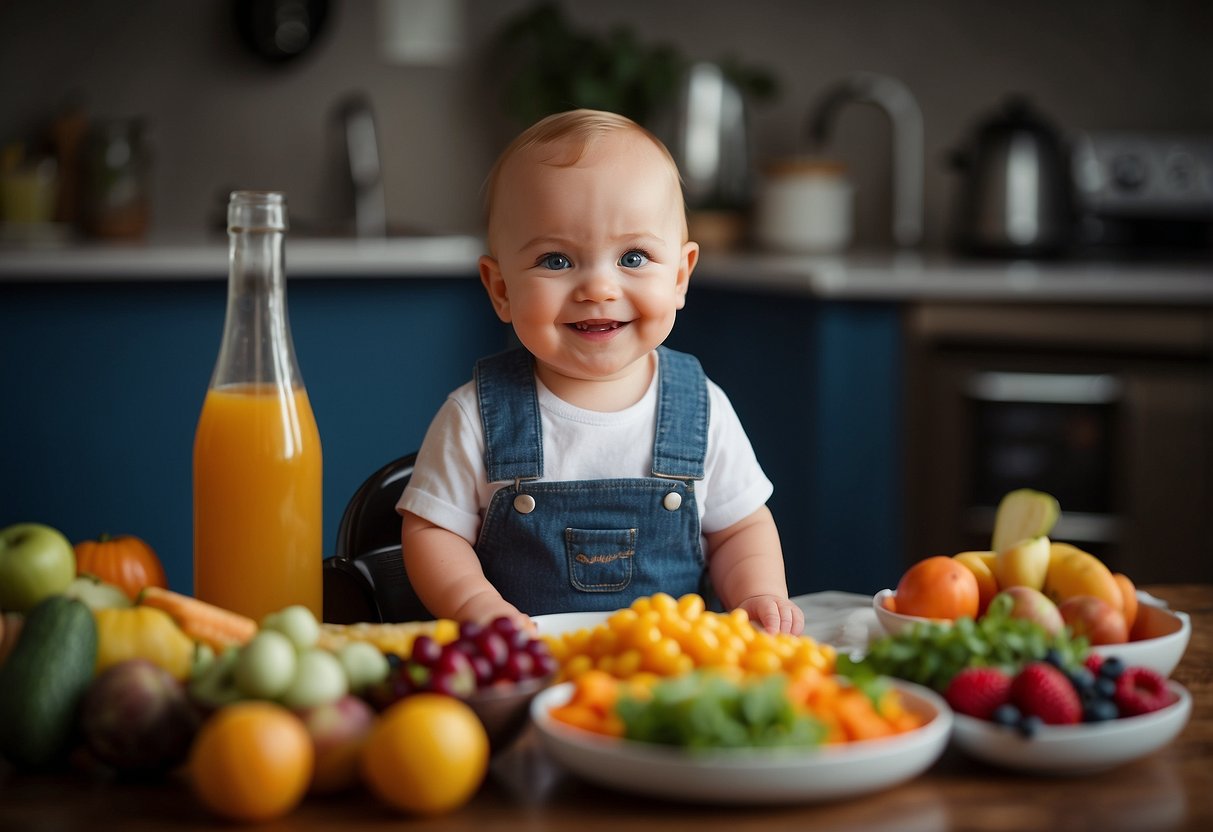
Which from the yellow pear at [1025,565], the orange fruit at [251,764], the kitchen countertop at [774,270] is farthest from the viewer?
the kitchen countertop at [774,270]

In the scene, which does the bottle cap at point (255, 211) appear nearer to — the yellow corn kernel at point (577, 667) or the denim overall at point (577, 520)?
the denim overall at point (577, 520)

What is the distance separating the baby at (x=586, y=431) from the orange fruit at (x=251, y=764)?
17.8 inches

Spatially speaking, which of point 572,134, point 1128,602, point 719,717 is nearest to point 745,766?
point 719,717

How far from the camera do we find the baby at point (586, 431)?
1.28 m

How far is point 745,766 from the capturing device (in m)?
0.74

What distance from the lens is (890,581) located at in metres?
2.91

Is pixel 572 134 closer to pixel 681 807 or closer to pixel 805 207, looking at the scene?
pixel 681 807

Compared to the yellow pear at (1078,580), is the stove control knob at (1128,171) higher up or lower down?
higher up

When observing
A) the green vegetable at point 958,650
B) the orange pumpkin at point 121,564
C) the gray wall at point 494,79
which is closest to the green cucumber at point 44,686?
the orange pumpkin at point 121,564

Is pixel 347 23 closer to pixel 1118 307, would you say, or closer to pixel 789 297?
pixel 789 297

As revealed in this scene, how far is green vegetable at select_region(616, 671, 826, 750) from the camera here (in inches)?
29.8

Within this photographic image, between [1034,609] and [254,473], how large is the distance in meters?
0.63

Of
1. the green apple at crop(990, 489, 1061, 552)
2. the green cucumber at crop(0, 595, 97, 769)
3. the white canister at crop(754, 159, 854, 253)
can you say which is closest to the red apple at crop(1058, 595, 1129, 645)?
the green apple at crop(990, 489, 1061, 552)

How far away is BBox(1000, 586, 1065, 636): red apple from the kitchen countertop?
1764mm
